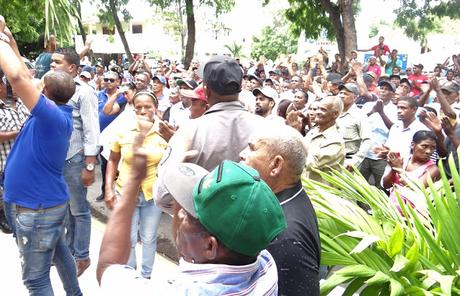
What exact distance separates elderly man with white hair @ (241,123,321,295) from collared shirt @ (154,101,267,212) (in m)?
0.35

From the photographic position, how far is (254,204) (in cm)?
142

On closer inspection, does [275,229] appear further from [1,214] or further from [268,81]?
[268,81]

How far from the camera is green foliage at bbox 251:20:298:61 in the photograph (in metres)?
50.5

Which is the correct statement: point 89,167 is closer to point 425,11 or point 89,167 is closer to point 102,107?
point 102,107

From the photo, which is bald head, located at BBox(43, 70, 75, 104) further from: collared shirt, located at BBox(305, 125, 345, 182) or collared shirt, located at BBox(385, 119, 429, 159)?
collared shirt, located at BBox(385, 119, 429, 159)

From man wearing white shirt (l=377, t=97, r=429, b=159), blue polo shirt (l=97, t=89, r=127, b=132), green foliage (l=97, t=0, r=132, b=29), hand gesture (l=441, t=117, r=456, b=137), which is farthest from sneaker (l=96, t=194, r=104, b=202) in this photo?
green foliage (l=97, t=0, r=132, b=29)

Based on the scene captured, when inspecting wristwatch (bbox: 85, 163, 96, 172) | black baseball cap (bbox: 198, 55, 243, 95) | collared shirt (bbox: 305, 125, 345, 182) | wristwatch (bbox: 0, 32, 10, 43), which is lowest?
wristwatch (bbox: 85, 163, 96, 172)

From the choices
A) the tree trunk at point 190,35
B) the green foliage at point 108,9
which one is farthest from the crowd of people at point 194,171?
the green foliage at point 108,9

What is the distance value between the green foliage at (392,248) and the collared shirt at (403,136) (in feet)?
10.5

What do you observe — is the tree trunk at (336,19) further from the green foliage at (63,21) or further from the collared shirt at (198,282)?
the collared shirt at (198,282)

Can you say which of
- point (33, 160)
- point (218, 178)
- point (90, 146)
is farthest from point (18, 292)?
point (218, 178)

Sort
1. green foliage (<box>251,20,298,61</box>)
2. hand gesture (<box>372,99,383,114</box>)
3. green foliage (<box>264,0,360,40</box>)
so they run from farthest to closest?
green foliage (<box>251,20,298,61</box>), green foliage (<box>264,0,360,40</box>), hand gesture (<box>372,99,383,114</box>)

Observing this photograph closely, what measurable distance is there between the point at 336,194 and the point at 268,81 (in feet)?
24.6

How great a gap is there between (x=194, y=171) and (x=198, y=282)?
397 mm
